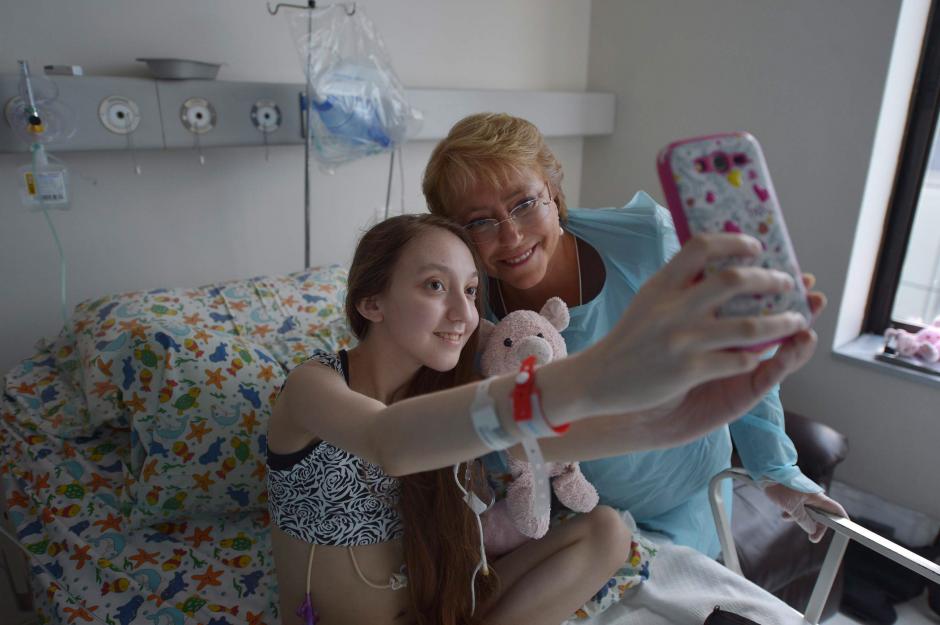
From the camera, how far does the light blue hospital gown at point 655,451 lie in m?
1.34

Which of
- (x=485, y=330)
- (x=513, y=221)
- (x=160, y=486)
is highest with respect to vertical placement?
(x=513, y=221)

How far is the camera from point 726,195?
67 cm

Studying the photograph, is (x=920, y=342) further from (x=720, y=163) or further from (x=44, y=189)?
(x=44, y=189)

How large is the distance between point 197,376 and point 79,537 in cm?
42

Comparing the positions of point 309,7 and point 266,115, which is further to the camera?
point 266,115

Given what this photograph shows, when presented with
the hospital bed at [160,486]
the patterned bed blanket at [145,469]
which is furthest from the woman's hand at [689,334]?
the patterned bed blanket at [145,469]

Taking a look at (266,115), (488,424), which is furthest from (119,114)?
(488,424)

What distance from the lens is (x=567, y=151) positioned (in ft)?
10.5

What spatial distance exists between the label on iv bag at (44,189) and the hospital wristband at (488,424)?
1.52 meters

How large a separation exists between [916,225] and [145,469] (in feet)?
9.23

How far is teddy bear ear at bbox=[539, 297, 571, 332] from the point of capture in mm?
1338

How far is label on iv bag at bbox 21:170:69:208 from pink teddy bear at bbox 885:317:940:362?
9.46 feet

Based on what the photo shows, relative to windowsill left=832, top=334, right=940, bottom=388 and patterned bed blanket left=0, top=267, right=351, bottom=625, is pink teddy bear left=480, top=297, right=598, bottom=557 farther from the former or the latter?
windowsill left=832, top=334, right=940, bottom=388

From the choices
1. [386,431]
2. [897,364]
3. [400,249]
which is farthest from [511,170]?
[897,364]
